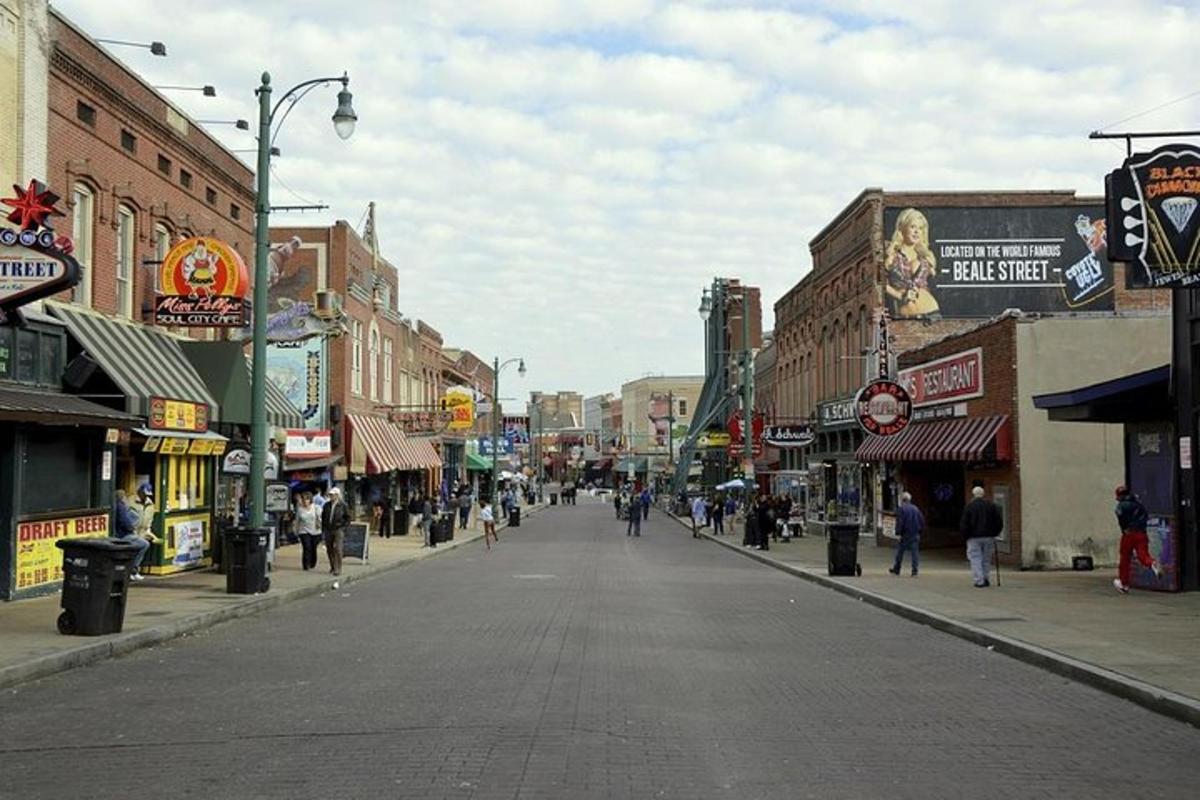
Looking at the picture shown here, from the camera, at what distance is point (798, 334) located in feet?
173

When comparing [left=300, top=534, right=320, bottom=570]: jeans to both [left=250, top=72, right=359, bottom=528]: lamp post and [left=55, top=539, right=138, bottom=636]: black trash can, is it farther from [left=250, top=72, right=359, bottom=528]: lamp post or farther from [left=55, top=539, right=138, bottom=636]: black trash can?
[left=55, top=539, right=138, bottom=636]: black trash can

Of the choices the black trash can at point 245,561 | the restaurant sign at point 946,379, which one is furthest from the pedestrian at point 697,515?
the black trash can at point 245,561

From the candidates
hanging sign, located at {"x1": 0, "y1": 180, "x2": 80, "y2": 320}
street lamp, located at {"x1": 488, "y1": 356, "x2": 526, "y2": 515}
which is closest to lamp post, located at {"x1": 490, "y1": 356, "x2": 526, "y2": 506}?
street lamp, located at {"x1": 488, "y1": 356, "x2": 526, "y2": 515}

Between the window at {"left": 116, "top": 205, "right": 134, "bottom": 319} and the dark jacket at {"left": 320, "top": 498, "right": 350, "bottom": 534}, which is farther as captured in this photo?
the dark jacket at {"left": 320, "top": 498, "right": 350, "bottom": 534}

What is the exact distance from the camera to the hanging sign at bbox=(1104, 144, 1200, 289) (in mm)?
15594

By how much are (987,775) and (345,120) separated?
1563 centimetres

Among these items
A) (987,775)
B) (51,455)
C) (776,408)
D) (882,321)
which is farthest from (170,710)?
(776,408)

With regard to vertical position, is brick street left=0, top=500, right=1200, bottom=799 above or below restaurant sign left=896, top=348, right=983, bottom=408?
below

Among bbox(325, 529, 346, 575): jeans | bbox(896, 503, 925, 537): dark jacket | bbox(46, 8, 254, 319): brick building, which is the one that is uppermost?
bbox(46, 8, 254, 319): brick building

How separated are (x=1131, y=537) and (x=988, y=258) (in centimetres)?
2097

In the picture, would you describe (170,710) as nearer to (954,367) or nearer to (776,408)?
(954,367)

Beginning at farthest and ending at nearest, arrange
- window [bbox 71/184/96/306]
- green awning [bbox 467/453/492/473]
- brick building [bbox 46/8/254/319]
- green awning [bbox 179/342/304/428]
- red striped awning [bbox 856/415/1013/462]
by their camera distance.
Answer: green awning [bbox 467/453/492/473] < red striped awning [bbox 856/415/1013/462] < green awning [bbox 179/342/304/428] < window [bbox 71/184/96/306] < brick building [bbox 46/8/254/319]

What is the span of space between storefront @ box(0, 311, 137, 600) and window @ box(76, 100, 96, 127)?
3809 mm

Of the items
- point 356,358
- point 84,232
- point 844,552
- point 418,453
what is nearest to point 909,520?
point 844,552
